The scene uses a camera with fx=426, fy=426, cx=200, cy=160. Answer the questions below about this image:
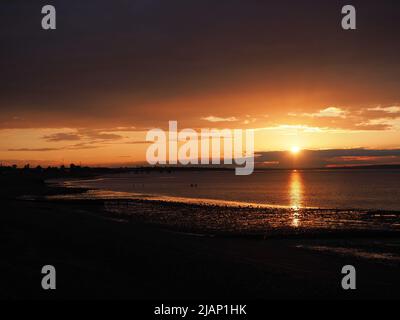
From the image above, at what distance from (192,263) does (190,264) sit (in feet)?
0.77

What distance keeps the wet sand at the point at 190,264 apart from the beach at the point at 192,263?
0.13 feet

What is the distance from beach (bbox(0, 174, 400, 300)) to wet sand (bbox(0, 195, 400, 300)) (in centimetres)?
4

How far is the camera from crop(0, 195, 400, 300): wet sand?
1488 centimetres

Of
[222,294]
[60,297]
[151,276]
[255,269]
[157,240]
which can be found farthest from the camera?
[157,240]

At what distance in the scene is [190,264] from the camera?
19.2 m

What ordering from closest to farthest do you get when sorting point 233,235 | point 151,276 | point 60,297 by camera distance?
point 60,297
point 151,276
point 233,235

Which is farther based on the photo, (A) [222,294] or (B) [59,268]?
(B) [59,268]

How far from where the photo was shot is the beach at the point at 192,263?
48.8 ft

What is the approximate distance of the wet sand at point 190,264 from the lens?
14.9 metres

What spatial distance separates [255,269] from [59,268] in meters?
8.27

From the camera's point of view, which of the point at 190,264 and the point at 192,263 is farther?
the point at 192,263

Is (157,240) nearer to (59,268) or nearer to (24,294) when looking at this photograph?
(59,268)
